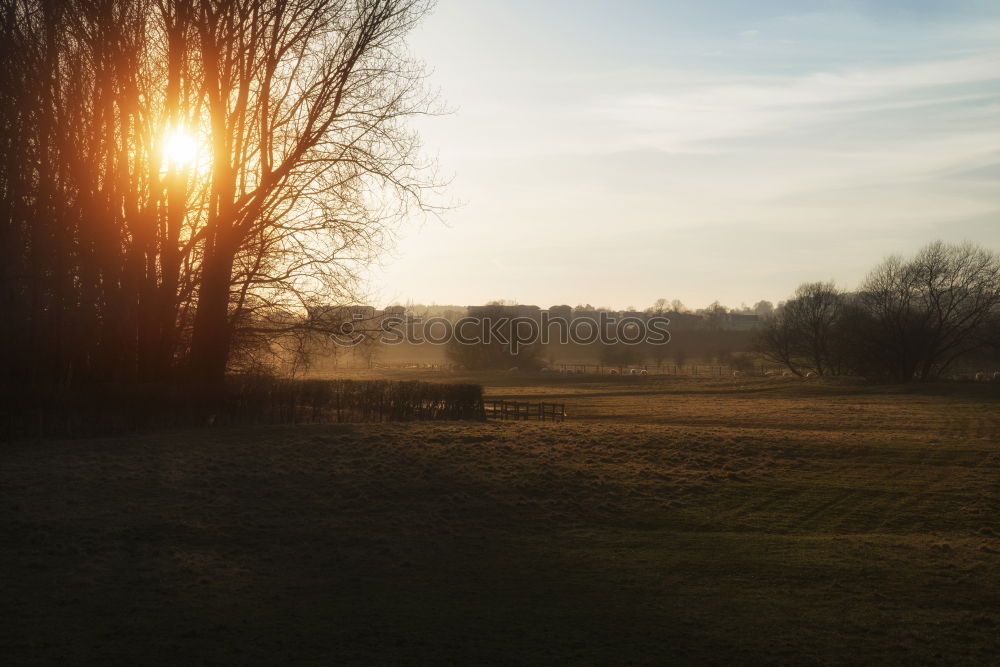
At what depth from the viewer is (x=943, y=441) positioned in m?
28.9

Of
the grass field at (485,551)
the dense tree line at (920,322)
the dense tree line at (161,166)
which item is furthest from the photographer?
the dense tree line at (920,322)

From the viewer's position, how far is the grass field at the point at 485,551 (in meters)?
8.93

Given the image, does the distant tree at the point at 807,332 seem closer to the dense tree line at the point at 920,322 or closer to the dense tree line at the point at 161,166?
the dense tree line at the point at 920,322

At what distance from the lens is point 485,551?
43.1 ft

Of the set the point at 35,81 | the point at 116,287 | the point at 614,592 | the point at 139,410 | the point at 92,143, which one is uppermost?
the point at 35,81

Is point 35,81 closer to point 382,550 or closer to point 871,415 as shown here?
point 382,550

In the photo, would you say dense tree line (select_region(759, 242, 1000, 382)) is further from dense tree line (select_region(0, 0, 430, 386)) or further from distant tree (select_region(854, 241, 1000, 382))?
dense tree line (select_region(0, 0, 430, 386))

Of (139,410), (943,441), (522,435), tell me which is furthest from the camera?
(943,441)

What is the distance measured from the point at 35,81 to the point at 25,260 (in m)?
5.16

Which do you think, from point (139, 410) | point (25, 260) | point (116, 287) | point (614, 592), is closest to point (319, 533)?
point (614, 592)

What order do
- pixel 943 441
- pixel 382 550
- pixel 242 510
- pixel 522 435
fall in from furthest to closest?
pixel 943 441 < pixel 522 435 < pixel 242 510 < pixel 382 550

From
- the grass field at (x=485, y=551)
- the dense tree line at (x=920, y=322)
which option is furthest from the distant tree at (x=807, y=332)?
the grass field at (x=485, y=551)

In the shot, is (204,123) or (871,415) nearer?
(204,123)

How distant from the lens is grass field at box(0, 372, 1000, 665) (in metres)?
8.93
